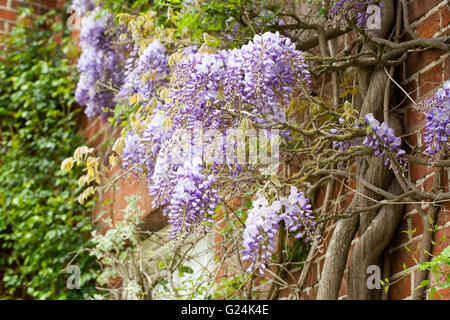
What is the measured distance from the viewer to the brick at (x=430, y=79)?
84.4 inches

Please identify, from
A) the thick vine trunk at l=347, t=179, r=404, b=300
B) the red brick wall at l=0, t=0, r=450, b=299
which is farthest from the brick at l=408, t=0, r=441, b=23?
the thick vine trunk at l=347, t=179, r=404, b=300

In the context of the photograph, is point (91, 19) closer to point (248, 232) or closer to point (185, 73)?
point (185, 73)

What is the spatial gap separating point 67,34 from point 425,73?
140 inches

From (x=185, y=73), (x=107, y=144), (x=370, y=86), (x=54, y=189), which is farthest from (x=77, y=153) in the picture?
(x=54, y=189)

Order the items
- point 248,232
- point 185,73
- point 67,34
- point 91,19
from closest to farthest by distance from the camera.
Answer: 1. point 248,232
2. point 185,73
3. point 91,19
4. point 67,34

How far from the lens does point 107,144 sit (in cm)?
412

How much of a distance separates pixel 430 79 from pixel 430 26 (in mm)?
197

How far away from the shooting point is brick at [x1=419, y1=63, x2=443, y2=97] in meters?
2.14

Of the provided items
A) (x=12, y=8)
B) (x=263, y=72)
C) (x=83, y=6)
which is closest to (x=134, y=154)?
(x=263, y=72)

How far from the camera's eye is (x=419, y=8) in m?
2.30

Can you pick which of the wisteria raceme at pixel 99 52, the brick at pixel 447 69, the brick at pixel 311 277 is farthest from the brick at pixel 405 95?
the wisteria raceme at pixel 99 52

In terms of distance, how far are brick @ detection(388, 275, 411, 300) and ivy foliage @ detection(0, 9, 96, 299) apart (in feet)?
6.84

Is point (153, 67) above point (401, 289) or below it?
above

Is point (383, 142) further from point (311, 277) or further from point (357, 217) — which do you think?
point (311, 277)
